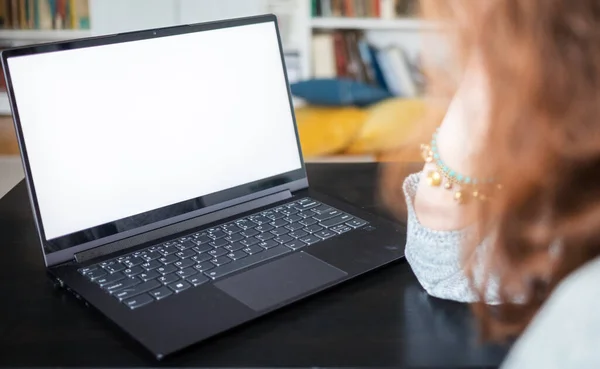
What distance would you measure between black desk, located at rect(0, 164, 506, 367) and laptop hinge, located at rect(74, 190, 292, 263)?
0.23 ft

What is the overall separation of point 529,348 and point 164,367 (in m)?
0.34

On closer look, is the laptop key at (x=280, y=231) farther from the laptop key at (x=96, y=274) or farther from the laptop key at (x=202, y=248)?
the laptop key at (x=96, y=274)

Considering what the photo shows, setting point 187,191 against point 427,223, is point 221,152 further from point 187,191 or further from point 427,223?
point 427,223

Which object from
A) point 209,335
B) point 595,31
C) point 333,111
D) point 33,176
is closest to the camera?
point 595,31

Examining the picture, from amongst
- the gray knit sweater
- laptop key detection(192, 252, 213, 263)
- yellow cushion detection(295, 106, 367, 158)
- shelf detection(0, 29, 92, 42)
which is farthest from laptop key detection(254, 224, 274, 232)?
shelf detection(0, 29, 92, 42)

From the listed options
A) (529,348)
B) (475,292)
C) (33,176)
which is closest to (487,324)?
(475,292)

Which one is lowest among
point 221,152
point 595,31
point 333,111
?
point 333,111

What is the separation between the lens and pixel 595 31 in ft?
1.85

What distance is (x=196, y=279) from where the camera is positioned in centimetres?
80

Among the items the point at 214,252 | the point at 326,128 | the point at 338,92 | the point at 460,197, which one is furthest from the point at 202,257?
the point at 338,92

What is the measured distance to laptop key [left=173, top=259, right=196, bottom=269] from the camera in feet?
2.71

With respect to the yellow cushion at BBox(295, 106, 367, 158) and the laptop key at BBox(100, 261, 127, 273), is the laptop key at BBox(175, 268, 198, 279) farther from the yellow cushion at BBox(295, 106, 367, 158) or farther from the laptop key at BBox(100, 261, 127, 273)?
the yellow cushion at BBox(295, 106, 367, 158)

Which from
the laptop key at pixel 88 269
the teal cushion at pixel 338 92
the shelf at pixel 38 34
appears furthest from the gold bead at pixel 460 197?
the shelf at pixel 38 34

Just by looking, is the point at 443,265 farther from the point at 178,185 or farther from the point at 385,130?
the point at 385,130
